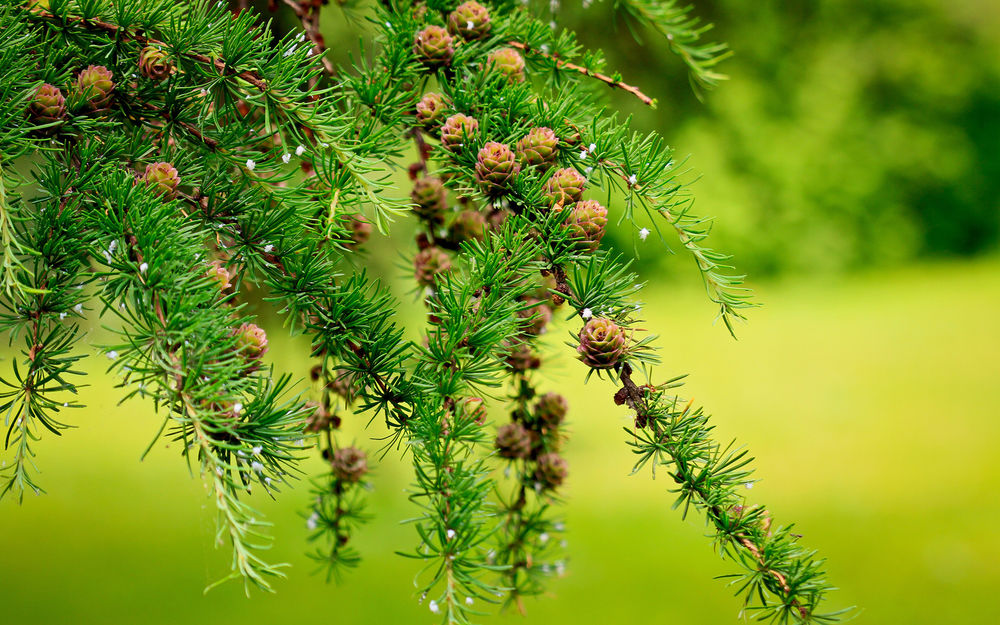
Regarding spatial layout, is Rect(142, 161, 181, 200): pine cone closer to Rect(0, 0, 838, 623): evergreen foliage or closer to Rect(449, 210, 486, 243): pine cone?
Rect(0, 0, 838, 623): evergreen foliage

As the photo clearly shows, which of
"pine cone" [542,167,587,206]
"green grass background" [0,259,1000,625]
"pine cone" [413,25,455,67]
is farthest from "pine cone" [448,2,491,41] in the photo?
"green grass background" [0,259,1000,625]

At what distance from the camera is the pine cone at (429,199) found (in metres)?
0.54

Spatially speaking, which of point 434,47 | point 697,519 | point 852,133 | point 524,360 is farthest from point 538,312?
point 852,133

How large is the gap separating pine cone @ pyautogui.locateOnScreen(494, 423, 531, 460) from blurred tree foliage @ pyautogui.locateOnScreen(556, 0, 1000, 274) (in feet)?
10.8

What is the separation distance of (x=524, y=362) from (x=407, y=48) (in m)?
0.23

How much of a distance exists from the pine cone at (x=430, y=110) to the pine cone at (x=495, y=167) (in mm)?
51

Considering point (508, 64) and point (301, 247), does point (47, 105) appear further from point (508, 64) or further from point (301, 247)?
point (508, 64)

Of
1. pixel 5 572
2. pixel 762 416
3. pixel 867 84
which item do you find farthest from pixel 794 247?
pixel 5 572

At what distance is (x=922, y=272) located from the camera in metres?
4.23

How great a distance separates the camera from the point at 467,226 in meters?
0.56

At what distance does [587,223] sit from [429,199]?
18cm

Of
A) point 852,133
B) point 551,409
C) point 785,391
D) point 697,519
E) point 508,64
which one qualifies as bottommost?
point 551,409

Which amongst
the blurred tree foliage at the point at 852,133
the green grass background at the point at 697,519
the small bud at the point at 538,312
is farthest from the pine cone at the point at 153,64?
the blurred tree foliage at the point at 852,133

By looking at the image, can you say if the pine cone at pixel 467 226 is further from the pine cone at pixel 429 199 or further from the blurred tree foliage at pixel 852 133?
the blurred tree foliage at pixel 852 133
